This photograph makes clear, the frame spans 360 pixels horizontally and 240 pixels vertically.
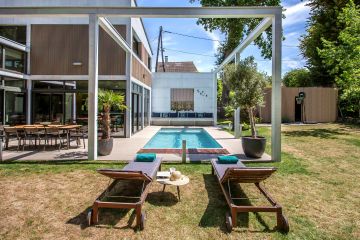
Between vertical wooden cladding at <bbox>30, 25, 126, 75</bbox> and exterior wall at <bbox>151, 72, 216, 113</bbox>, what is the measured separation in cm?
939

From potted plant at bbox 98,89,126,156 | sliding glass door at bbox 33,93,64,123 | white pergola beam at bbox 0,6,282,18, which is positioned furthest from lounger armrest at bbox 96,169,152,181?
sliding glass door at bbox 33,93,64,123

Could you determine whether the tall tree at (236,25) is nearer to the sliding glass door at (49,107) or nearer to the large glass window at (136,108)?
the large glass window at (136,108)

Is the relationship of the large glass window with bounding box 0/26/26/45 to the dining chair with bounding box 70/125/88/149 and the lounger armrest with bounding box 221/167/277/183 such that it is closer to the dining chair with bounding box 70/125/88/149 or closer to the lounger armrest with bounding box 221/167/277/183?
the dining chair with bounding box 70/125/88/149

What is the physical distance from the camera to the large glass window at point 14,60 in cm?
1177

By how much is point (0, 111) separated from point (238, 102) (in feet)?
33.0

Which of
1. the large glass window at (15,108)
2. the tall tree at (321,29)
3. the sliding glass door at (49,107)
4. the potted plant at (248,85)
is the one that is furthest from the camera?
the tall tree at (321,29)

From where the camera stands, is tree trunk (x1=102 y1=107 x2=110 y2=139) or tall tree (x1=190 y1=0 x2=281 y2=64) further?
tall tree (x1=190 y1=0 x2=281 y2=64)

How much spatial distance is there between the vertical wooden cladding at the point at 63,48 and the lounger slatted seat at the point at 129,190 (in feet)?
30.3

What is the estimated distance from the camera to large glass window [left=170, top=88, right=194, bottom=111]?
75.0 ft

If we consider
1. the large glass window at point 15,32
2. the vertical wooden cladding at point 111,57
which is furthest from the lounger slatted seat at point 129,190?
the large glass window at point 15,32

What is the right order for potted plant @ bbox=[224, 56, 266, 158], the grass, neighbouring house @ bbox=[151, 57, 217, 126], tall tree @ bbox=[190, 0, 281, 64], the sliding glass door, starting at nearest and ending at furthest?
the grass
potted plant @ bbox=[224, 56, 266, 158]
the sliding glass door
tall tree @ bbox=[190, 0, 281, 64]
neighbouring house @ bbox=[151, 57, 217, 126]

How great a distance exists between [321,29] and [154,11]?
69.2ft

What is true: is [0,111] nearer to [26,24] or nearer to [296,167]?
[26,24]

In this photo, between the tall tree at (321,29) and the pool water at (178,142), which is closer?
the pool water at (178,142)
